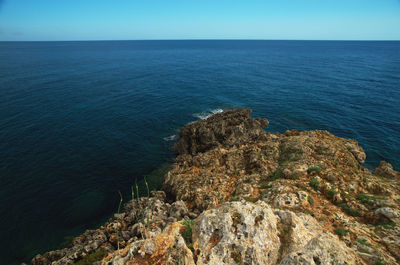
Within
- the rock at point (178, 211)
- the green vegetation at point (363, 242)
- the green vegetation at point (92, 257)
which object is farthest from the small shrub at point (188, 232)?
the green vegetation at point (363, 242)

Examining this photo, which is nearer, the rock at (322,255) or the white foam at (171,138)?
the rock at (322,255)

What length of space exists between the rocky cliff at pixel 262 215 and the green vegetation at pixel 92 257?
0.09 m

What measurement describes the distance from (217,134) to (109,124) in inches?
1072

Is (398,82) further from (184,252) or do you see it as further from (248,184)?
(184,252)

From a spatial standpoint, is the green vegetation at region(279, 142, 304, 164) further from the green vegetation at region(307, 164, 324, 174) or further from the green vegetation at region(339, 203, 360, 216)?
the green vegetation at region(339, 203, 360, 216)

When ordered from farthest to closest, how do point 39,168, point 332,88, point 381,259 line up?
1. point 332,88
2. point 39,168
3. point 381,259

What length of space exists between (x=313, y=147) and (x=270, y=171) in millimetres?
7315

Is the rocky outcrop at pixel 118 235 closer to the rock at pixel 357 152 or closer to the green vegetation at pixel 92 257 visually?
the green vegetation at pixel 92 257

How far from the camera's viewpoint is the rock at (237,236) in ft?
33.0

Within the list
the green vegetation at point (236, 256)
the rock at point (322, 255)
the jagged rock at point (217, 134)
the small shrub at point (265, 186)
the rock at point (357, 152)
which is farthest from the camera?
the jagged rock at point (217, 134)

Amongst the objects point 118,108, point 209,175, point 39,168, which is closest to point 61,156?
point 39,168

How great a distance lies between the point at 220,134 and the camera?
122 ft

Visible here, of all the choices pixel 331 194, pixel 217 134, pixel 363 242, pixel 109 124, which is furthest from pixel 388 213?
pixel 109 124

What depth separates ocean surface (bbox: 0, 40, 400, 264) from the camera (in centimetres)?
2638
